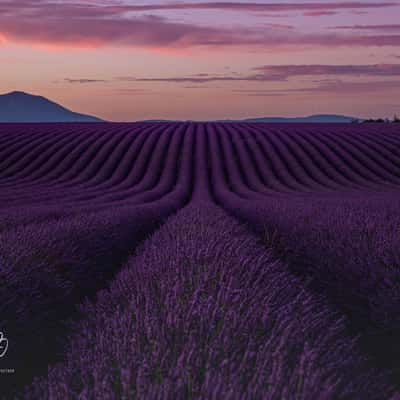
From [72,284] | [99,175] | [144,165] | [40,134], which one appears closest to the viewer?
[72,284]

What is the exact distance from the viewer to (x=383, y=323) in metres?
4.80

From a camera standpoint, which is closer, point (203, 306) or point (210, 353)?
point (210, 353)

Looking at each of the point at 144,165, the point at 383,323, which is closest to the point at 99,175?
the point at 144,165

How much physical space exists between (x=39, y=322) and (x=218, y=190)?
17.3m

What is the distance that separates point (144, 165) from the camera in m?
27.6

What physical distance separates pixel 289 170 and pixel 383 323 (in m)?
22.1

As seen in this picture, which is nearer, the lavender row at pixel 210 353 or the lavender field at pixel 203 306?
the lavender row at pixel 210 353

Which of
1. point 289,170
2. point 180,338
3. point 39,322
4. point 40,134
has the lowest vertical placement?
point 39,322

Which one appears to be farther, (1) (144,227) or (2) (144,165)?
(2) (144,165)

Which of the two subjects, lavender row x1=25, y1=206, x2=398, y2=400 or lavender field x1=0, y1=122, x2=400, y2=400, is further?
lavender field x1=0, y1=122, x2=400, y2=400

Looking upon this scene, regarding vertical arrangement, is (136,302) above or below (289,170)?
below

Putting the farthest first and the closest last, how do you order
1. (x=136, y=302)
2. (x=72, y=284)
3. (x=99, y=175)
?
(x=99, y=175) → (x=72, y=284) → (x=136, y=302)

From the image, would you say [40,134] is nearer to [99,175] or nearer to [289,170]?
[99,175]

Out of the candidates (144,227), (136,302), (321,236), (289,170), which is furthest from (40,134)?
(136,302)
